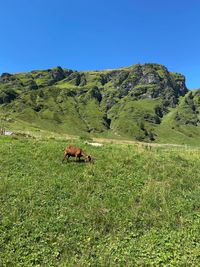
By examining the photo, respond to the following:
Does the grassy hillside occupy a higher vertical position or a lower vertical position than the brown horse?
lower

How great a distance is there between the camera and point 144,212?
17234mm

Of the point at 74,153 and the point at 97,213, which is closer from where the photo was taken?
the point at 97,213

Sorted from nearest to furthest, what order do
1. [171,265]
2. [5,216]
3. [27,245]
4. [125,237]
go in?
1. [171,265]
2. [27,245]
3. [125,237]
4. [5,216]

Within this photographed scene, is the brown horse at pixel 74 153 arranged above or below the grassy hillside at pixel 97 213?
above

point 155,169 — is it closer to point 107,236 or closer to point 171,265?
point 107,236

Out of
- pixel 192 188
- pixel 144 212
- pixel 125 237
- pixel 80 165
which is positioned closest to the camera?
pixel 125 237

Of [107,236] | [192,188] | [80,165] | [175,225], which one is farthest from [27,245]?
[192,188]

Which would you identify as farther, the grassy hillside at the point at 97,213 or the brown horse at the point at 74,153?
the brown horse at the point at 74,153

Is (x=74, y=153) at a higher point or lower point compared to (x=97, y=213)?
higher

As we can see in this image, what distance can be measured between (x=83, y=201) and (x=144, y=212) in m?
3.59

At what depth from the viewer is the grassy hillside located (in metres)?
13.5

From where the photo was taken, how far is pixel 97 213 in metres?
16.7

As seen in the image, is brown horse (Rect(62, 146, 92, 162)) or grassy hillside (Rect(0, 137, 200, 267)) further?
brown horse (Rect(62, 146, 92, 162))

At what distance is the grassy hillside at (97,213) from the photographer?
13523 millimetres
